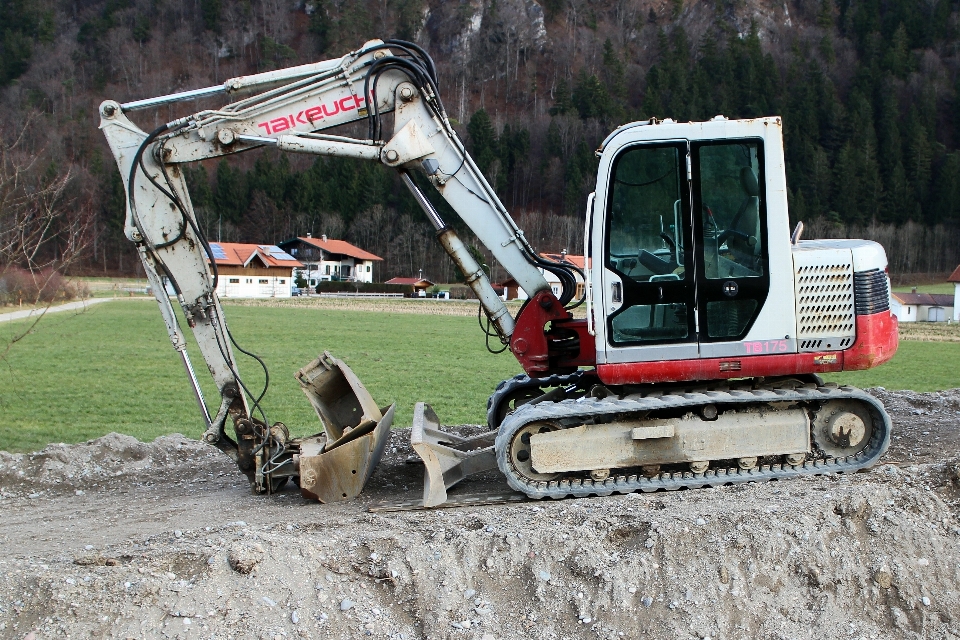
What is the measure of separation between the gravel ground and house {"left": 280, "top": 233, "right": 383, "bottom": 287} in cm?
9182

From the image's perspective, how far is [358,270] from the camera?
102000 mm

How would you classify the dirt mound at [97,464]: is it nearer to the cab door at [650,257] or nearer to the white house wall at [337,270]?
the cab door at [650,257]

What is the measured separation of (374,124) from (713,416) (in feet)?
13.5

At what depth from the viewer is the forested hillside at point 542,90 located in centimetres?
10069

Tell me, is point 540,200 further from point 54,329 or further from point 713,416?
point 713,416

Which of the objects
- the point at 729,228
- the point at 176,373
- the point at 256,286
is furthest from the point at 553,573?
the point at 256,286

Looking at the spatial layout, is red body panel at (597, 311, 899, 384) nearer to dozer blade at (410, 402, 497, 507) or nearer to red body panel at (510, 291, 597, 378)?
red body panel at (510, 291, 597, 378)

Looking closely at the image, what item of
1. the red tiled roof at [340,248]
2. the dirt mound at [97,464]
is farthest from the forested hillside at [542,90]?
the dirt mound at [97,464]

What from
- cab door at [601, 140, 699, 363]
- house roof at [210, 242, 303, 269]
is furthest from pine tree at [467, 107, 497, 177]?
→ cab door at [601, 140, 699, 363]

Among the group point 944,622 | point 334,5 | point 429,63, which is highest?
point 334,5

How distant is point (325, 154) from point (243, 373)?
50.8 feet

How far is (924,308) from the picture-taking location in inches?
2598

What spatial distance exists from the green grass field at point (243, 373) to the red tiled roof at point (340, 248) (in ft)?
188

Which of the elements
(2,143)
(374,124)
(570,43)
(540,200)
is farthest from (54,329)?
(570,43)
